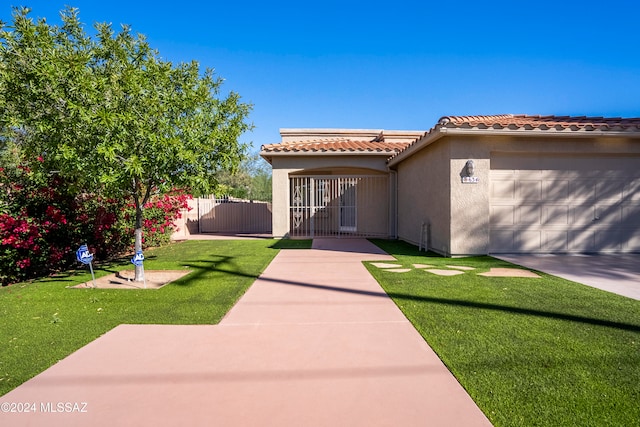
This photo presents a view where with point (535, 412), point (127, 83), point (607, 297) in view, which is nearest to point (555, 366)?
point (535, 412)

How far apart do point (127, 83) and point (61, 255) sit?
4282 mm

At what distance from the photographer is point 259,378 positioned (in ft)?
9.62

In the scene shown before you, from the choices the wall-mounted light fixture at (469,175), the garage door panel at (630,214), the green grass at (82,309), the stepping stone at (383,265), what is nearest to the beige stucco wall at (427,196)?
the wall-mounted light fixture at (469,175)

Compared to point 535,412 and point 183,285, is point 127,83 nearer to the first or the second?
point 183,285

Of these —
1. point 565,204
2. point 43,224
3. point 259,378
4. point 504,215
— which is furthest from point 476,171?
point 43,224

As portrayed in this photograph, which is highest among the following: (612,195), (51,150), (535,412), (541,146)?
(541,146)

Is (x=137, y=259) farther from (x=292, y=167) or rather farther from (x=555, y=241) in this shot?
(x=555, y=241)

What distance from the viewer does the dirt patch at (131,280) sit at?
6.36 metres

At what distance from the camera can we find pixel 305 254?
33.3 feet

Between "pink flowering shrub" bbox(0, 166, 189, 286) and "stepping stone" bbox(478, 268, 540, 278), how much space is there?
8244 millimetres

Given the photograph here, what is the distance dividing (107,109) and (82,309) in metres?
2.87

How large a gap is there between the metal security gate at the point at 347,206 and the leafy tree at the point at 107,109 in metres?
8.66

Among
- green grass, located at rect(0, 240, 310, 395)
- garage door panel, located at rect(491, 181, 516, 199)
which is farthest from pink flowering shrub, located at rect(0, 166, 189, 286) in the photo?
garage door panel, located at rect(491, 181, 516, 199)

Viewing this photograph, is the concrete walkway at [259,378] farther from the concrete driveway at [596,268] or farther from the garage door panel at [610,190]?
the garage door panel at [610,190]
